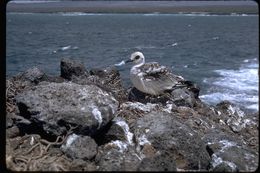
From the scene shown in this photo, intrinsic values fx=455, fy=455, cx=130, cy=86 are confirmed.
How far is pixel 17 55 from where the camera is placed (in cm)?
3881

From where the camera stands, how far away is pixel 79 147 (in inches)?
274

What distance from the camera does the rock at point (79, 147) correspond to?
22.6 feet

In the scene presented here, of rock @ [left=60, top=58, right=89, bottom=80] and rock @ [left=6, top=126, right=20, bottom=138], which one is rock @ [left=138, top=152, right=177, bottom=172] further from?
rock @ [left=60, top=58, right=89, bottom=80]

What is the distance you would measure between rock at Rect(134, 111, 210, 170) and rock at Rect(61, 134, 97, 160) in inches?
33.9

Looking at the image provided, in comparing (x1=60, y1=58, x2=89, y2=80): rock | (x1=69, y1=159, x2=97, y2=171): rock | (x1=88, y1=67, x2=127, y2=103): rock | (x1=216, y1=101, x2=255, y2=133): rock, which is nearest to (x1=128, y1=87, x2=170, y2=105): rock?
(x1=88, y1=67, x2=127, y2=103): rock

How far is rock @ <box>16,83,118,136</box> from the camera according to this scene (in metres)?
7.10

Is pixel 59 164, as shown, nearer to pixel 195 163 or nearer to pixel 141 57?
pixel 195 163

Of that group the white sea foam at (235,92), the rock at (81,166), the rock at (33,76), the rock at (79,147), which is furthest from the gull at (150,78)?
the white sea foam at (235,92)

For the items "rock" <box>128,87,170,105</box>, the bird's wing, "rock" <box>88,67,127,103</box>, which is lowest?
"rock" <box>88,67,127,103</box>

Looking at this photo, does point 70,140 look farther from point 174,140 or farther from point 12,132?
point 174,140

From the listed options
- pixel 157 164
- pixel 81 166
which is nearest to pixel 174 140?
pixel 157 164

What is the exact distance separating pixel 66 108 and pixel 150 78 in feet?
12.5

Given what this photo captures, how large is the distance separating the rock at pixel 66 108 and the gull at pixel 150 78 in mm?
2723

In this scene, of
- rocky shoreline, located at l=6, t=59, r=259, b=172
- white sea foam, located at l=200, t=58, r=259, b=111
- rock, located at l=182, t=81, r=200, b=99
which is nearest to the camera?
rocky shoreline, located at l=6, t=59, r=259, b=172
